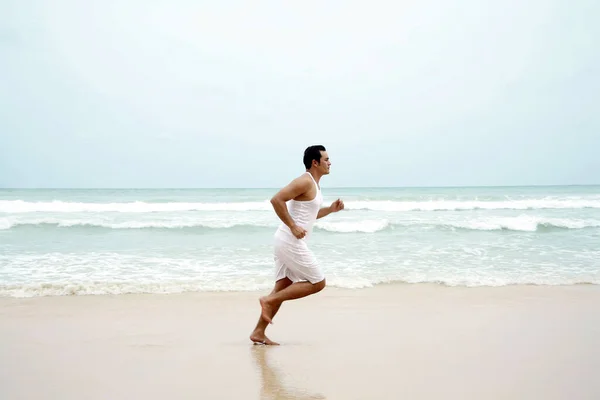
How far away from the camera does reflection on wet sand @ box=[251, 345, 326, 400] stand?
3.35m

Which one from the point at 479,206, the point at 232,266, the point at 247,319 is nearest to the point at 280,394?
the point at 247,319

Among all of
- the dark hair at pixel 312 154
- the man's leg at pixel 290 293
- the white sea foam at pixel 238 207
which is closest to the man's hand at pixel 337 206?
the dark hair at pixel 312 154

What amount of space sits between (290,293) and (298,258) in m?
0.32

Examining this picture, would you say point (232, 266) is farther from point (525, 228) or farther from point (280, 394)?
point (525, 228)

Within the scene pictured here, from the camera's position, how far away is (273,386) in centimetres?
356

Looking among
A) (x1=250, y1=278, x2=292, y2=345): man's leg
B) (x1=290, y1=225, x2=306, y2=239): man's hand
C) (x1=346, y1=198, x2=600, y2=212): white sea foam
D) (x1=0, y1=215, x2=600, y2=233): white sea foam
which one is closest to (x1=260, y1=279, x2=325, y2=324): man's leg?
(x1=250, y1=278, x2=292, y2=345): man's leg

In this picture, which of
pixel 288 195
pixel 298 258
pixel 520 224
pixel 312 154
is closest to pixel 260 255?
pixel 298 258

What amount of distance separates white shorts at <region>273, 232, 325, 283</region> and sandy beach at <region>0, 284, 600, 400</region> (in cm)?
65

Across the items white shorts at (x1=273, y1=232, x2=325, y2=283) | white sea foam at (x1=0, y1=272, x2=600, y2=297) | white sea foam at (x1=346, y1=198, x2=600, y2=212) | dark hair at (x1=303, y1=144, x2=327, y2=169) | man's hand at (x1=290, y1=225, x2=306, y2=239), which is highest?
dark hair at (x1=303, y1=144, x2=327, y2=169)

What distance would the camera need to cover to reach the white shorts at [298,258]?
4281 mm

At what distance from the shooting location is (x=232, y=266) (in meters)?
9.16

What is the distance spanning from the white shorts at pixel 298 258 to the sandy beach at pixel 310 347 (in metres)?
0.65

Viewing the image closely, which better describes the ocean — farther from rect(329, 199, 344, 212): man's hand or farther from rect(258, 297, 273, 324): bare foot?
rect(329, 199, 344, 212): man's hand

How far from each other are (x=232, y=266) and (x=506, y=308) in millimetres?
4790
